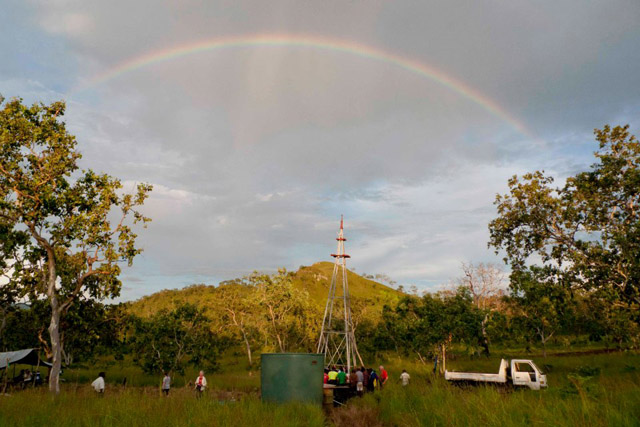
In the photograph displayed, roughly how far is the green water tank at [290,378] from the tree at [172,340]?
75.2ft

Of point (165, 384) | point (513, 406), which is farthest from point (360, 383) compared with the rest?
point (513, 406)

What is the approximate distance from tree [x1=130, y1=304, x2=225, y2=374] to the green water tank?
2291 centimetres

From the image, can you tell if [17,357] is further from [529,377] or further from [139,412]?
[529,377]

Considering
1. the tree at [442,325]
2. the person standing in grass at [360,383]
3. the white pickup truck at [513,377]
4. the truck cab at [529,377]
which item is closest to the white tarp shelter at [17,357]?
the person standing in grass at [360,383]

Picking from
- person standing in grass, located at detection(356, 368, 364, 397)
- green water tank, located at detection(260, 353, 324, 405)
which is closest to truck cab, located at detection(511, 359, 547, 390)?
person standing in grass, located at detection(356, 368, 364, 397)

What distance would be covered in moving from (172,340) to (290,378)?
2406cm

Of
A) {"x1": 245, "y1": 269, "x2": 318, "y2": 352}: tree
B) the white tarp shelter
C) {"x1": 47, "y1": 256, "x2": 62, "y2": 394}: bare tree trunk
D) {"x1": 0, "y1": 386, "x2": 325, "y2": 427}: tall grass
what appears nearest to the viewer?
{"x1": 0, "y1": 386, "x2": 325, "y2": 427}: tall grass

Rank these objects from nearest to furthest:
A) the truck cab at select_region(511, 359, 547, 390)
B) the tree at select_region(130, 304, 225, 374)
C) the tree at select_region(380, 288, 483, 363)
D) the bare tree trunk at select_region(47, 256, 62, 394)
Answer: the truck cab at select_region(511, 359, 547, 390)
the bare tree trunk at select_region(47, 256, 62, 394)
the tree at select_region(380, 288, 483, 363)
the tree at select_region(130, 304, 225, 374)

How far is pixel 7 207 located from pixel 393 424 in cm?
2191

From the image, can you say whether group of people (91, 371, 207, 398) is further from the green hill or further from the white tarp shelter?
the green hill

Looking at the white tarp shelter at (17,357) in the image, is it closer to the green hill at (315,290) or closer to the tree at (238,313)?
the tree at (238,313)

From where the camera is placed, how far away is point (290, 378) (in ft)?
52.3

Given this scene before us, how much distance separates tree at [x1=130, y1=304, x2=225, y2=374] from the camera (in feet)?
118

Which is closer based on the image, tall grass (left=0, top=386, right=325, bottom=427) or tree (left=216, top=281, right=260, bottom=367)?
tall grass (left=0, top=386, right=325, bottom=427)
